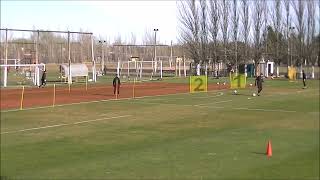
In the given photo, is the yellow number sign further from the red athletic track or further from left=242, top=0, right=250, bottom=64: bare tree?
left=242, top=0, right=250, bottom=64: bare tree

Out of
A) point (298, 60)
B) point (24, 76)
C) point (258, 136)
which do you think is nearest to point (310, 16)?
point (298, 60)

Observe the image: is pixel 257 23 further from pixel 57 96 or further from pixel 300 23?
pixel 57 96

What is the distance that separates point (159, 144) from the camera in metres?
14.8

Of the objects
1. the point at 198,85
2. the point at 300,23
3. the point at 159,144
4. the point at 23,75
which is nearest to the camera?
the point at 159,144

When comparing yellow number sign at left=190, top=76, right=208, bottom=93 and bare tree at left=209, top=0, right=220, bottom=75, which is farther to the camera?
bare tree at left=209, top=0, right=220, bottom=75

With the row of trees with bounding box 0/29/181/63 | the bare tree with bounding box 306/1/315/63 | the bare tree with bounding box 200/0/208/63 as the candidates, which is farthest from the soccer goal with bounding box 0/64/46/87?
the bare tree with bounding box 306/1/315/63

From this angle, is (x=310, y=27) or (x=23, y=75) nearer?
(x=23, y=75)

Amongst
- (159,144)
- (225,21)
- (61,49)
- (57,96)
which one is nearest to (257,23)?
(225,21)

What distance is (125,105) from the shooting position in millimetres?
28812

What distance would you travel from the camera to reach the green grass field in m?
11.1

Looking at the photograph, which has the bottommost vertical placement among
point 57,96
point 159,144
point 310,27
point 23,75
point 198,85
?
point 159,144

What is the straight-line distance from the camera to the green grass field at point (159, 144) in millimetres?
11070

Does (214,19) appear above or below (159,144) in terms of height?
above

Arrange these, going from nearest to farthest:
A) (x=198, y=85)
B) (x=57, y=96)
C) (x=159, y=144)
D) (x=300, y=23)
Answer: (x=159, y=144), (x=57, y=96), (x=198, y=85), (x=300, y=23)
